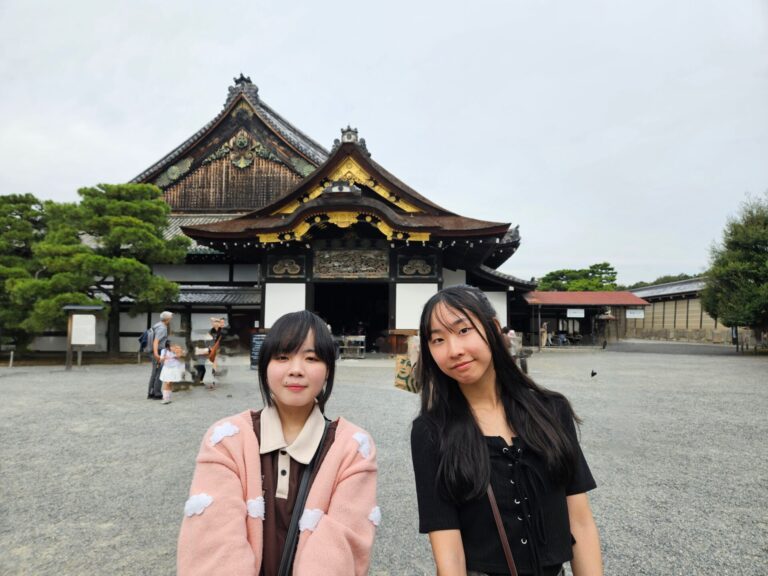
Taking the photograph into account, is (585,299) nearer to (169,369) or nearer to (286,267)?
(286,267)

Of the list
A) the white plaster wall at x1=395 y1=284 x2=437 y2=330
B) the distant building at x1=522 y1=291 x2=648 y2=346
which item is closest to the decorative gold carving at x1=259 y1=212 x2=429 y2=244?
the white plaster wall at x1=395 y1=284 x2=437 y2=330

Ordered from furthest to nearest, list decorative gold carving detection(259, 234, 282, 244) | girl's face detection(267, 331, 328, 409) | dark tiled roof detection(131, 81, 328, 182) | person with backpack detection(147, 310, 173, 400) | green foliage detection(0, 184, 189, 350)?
1. dark tiled roof detection(131, 81, 328, 182)
2. decorative gold carving detection(259, 234, 282, 244)
3. green foliage detection(0, 184, 189, 350)
4. person with backpack detection(147, 310, 173, 400)
5. girl's face detection(267, 331, 328, 409)

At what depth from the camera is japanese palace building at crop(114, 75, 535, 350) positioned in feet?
45.3

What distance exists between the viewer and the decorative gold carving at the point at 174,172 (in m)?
19.4

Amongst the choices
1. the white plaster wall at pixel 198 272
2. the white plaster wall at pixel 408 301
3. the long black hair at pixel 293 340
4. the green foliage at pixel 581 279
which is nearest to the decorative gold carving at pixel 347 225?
the white plaster wall at pixel 408 301

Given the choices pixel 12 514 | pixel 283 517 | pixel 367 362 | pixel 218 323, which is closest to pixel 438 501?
pixel 283 517

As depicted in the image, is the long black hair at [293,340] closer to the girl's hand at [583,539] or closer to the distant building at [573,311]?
the girl's hand at [583,539]

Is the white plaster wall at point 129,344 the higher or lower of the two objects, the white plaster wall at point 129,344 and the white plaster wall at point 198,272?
the lower

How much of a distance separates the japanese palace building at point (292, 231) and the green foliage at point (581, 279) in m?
31.5

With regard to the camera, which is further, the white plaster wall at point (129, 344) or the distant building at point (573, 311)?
the distant building at point (573, 311)

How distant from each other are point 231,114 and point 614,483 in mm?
19792

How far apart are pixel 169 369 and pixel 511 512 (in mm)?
7144

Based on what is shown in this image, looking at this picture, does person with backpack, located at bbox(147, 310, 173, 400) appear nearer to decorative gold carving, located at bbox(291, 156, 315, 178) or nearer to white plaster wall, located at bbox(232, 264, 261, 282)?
white plaster wall, located at bbox(232, 264, 261, 282)

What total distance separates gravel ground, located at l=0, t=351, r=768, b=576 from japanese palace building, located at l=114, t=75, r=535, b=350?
6.16 meters
